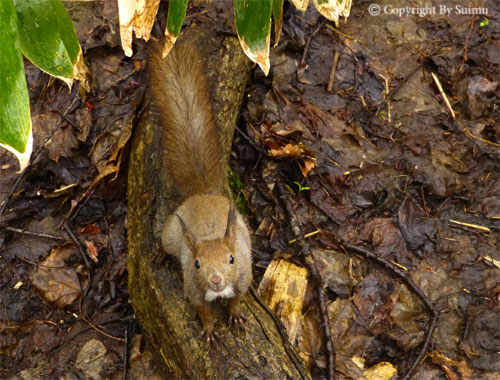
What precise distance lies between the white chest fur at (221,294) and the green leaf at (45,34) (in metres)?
1.69

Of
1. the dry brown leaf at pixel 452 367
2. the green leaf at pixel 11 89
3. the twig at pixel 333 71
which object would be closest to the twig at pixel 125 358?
the dry brown leaf at pixel 452 367

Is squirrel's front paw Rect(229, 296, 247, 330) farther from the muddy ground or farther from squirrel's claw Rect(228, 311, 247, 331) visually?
the muddy ground

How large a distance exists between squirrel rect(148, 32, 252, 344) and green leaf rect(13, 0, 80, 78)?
1.45 metres

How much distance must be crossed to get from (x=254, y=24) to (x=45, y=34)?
88 cm

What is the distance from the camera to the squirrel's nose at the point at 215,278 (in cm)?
321

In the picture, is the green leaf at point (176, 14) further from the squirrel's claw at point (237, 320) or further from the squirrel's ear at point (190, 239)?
the squirrel's claw at point (237, 320)

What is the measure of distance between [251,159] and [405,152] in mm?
1456

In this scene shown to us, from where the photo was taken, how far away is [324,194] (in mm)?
4531

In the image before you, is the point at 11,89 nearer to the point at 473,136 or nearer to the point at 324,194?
the point at 324,194

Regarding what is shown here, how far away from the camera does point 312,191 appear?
4.52 meters

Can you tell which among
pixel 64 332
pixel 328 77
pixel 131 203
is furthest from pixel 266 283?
pixel 328 77

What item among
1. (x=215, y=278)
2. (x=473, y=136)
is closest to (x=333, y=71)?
(x=473, y=136)

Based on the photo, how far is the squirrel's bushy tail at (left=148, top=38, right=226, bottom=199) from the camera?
12.7 feet

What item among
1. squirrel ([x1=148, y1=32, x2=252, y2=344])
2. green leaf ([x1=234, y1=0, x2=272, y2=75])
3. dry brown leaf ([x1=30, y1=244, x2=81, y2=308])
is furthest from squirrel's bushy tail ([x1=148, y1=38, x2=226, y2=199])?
green leaf ([x1=234, y1=0, x2=272, y2=75])
